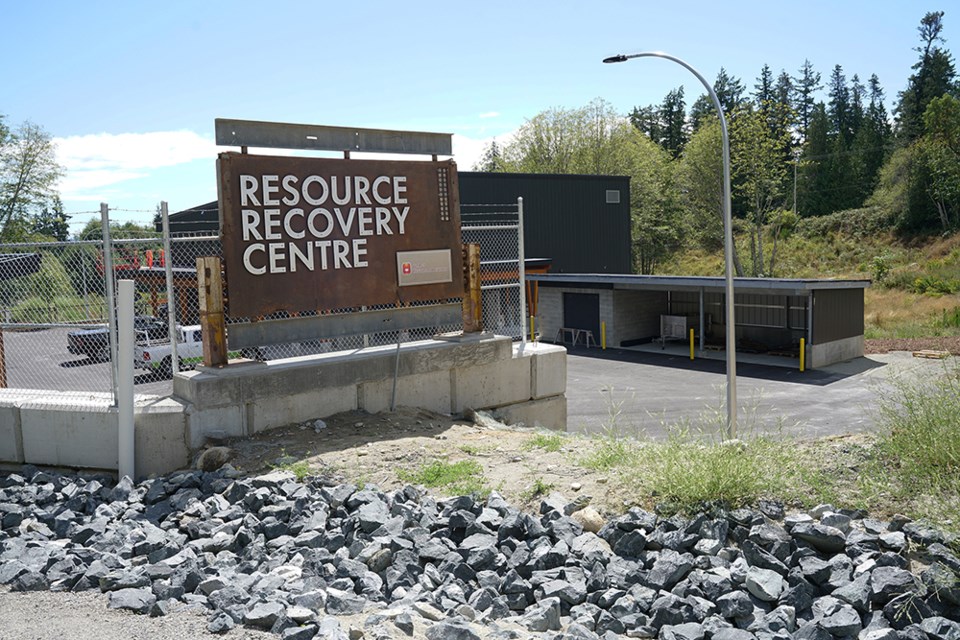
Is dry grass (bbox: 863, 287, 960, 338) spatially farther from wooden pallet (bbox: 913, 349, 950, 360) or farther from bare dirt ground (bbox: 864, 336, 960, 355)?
wooden pallet (bbox: 913, 349, 950, 360)

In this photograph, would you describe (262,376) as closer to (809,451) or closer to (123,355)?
(123,355)

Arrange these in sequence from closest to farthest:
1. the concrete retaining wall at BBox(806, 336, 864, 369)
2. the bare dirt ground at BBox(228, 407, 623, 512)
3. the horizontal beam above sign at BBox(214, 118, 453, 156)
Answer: the bare dirt ground at BBox(228, 407, 623, 512), the horizontal beam above sign at BBox(214, 118, 453, 156), the concrete retaining wall at BBox(806, 336, 864, 369)

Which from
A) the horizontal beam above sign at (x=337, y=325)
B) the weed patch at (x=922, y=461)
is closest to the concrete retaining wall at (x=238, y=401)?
the horizontal beam above sign at (x=337, y=325)

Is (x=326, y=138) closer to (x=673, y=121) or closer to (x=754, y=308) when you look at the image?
(x=754, y=308)

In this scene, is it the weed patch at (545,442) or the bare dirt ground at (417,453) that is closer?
the bare dirt ground at (417,453)

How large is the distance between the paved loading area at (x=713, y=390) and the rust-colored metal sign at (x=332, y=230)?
5894mm

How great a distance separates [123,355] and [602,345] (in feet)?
79.0

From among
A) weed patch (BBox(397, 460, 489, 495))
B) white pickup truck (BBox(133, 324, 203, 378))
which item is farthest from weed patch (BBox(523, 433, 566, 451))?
white pickup truck (BBox(133, 324, 203, 378))

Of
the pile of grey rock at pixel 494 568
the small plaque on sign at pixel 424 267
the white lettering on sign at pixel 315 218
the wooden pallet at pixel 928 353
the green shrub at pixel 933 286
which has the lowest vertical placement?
the wooden pallet at pixel 928 353

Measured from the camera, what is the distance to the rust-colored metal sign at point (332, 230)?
32.7 ft

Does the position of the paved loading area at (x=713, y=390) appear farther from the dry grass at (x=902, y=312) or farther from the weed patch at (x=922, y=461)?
the weed patch at (x=922, y=461)

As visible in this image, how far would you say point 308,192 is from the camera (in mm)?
10438

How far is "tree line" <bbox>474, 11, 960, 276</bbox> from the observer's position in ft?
169

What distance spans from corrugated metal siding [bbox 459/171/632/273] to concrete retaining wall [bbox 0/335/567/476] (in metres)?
24.6
